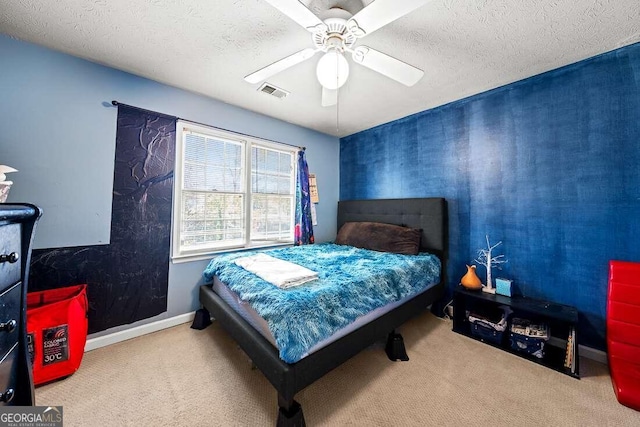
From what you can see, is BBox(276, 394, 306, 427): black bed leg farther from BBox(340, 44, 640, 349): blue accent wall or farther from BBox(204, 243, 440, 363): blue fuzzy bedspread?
BBox(340, 44, 640, 349): blue accent wall

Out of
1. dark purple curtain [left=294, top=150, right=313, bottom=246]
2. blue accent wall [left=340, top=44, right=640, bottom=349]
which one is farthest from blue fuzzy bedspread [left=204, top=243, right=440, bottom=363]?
blue accent wall [left=340, top=44, right=640, bottom=349]

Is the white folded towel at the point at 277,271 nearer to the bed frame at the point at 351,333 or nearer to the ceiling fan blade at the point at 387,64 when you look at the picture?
the bed frame at the point at 351,333

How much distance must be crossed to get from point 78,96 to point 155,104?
0.56 meters

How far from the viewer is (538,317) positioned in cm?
199

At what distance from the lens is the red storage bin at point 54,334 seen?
1.58 m

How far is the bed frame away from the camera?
128 centimetres

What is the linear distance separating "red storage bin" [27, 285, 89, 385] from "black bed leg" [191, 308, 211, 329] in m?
0.82

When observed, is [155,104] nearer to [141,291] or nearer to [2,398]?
[141,291]

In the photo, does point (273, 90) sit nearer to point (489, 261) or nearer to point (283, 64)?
point (283, 64)

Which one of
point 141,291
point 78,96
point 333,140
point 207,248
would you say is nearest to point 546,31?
point 333,140

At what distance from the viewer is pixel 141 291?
228 cm

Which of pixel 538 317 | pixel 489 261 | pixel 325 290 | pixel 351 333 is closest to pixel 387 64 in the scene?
pixel 325 290

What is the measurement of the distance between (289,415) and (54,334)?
5.86 ft

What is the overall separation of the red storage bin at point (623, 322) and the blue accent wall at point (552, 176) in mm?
182
